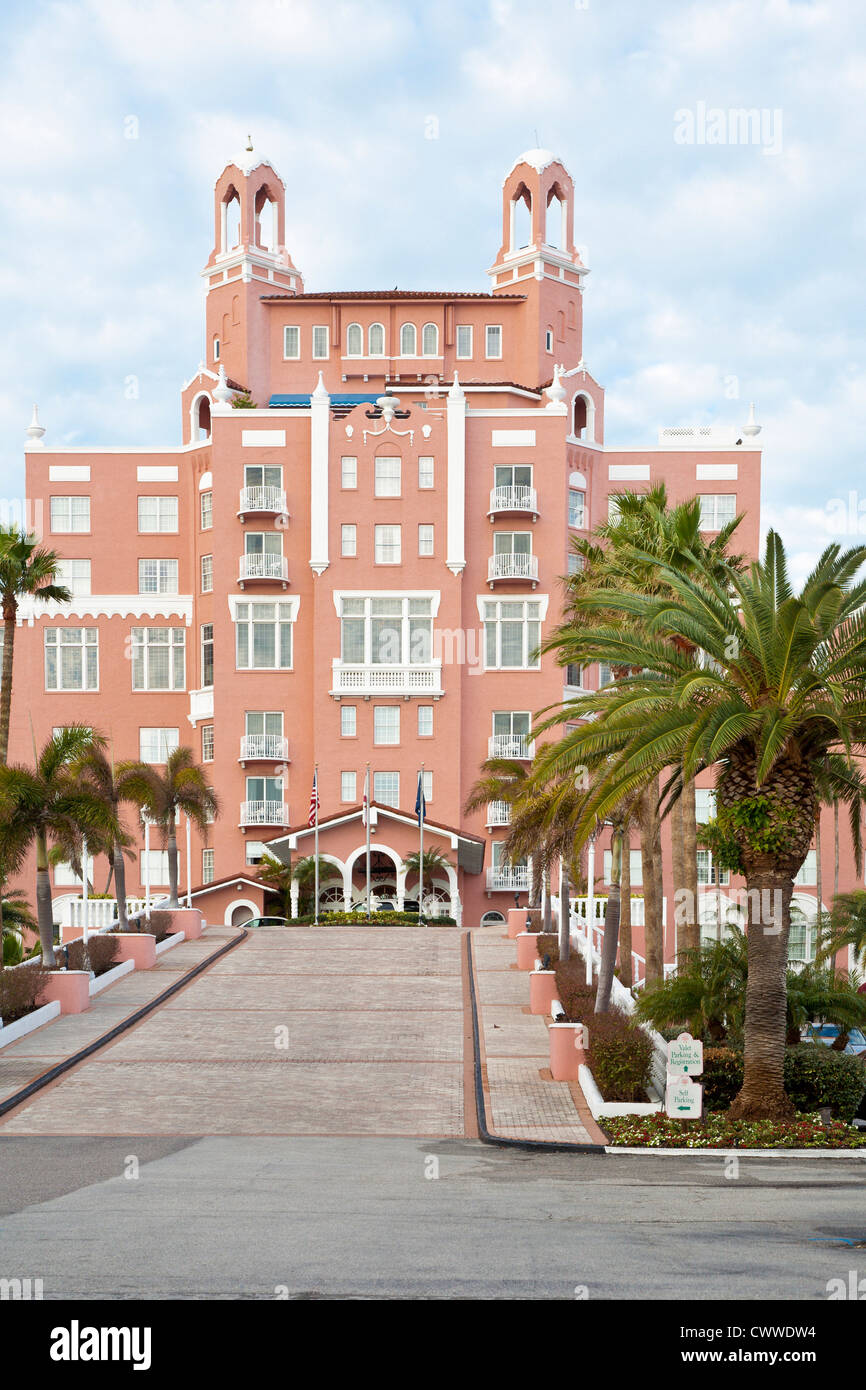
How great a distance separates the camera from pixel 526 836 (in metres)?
30.3

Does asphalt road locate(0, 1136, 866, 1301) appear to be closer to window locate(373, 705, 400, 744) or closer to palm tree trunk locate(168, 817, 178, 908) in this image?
palm tree trunk locate(168, 817, 178, 908)

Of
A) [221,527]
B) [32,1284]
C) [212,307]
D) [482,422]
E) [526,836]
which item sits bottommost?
[32,1284]

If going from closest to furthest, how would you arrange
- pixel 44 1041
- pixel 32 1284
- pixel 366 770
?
pixel 32 1284, pixel 44 1041, pixel 366 770

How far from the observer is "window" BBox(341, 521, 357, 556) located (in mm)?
54094

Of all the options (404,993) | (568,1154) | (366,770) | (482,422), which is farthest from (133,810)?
(568,1154)

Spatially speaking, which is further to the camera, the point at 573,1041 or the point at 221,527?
the point at 221,527

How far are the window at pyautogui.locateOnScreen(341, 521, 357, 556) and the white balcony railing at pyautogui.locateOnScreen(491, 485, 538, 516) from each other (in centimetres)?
521

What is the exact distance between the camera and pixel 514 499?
54125 mm

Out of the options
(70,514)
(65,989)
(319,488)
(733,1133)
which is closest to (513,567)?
(319,488)

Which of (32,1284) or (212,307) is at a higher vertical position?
(212,307)

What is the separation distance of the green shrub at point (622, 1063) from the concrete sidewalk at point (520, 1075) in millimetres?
512

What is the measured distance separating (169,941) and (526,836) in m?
12.1

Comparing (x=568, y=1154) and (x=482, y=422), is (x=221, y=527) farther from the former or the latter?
(x=568, y=1154)

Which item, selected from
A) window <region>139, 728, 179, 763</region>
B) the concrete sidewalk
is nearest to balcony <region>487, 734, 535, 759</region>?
window <region>139, 728, 179, 763</region>
